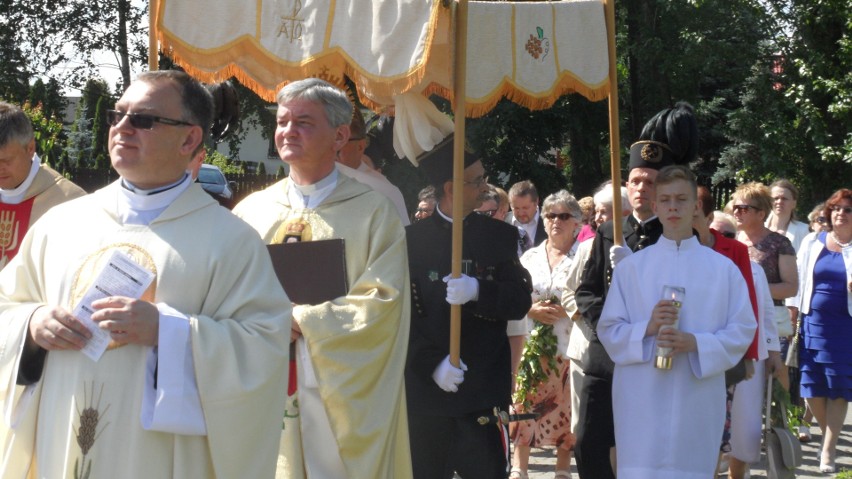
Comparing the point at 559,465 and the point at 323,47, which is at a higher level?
Result: the point at 323,47

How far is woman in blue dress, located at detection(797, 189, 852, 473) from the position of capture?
853 cm

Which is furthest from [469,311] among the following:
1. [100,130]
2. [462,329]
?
[100,130]

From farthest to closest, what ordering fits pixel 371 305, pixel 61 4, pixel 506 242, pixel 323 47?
pixel 61 4 < pixel 506 242 < pixel 323 47 < pixel 371 305

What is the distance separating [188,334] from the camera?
127 inches

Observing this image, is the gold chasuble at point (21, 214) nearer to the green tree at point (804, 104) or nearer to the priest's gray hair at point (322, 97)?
the priest's gray hair at point (322, 97)

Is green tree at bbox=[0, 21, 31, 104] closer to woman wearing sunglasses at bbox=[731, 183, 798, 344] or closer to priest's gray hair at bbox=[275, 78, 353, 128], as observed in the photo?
woman wearing sunglasses at bbox=[731, 183, 798, 344]

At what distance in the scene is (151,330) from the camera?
317cm

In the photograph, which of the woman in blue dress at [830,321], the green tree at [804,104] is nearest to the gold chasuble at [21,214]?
the woman in blue dress at [830,321]

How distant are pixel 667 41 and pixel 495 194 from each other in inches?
617

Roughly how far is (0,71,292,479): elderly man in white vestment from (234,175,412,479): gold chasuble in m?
0.92

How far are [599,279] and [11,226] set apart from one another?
113 inches

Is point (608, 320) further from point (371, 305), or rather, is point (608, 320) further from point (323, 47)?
point (323, 47)

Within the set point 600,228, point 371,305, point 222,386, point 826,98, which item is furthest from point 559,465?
point 826,98

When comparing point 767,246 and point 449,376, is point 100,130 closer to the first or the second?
point 767,246
